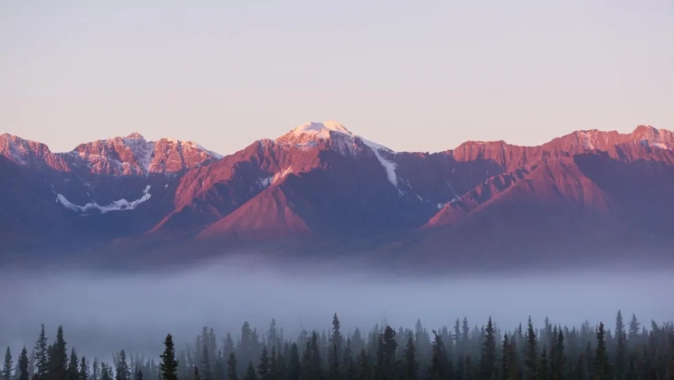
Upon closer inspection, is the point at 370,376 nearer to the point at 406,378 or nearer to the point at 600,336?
the point at 406,378

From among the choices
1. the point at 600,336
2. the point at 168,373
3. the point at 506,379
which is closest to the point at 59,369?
the point at 506,379

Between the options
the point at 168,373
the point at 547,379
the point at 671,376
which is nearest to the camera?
the point at 168,373

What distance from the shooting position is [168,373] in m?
117

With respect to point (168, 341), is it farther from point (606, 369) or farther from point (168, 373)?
point (606, 369)

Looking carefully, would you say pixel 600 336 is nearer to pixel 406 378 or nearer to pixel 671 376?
pixel 671 376

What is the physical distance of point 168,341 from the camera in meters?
120

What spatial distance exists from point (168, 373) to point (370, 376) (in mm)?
85947

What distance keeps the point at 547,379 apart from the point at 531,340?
76.8ft

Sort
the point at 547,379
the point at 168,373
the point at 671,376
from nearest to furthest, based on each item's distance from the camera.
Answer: the point at 168,373 < the point at 547,379 < the point at 671,376

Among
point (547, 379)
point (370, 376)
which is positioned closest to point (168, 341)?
point (547, 379)

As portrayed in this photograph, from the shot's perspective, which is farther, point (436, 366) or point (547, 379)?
point (436, 366)

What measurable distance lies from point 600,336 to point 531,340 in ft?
32.2

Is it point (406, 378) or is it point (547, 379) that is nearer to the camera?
point (547, 379)

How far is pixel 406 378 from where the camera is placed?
199750mm
